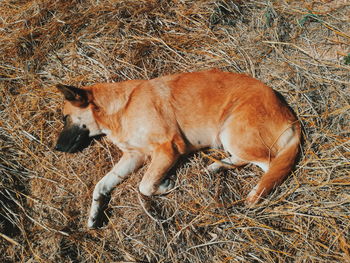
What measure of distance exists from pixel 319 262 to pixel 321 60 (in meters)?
2.61

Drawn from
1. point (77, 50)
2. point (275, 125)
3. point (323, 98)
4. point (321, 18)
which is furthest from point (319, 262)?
point (77, 50)

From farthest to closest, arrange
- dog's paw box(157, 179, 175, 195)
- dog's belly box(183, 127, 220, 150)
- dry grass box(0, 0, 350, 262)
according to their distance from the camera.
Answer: dog's belly box(183, 127, 220, 150)
dog's paw box(157, 179, 175, 195)
dry grass box(0, 0, 350, 262)

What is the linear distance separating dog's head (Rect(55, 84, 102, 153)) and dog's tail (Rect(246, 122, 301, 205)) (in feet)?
6.43

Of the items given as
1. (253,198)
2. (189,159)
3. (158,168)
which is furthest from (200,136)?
(253,198)

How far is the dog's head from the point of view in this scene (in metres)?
3.65

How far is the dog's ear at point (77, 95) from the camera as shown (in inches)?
136

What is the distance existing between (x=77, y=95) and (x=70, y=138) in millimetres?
Answer: 544

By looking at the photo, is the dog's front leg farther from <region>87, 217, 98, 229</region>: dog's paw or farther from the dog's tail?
the dog's tail

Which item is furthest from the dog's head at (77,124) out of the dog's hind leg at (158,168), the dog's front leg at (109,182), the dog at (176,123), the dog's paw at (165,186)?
the dog's paw at (165,186)

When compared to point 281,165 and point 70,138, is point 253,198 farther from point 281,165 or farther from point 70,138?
point 70,138

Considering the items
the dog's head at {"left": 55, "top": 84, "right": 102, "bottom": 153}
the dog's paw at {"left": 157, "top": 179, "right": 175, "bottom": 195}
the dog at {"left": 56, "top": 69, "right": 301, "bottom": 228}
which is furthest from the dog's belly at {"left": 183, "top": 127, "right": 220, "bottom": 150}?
the dog's head at {"left": 55, "top": 84, "right": 102, "bottom": 153}

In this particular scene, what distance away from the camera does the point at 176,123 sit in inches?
144

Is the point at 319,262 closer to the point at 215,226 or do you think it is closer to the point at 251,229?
the point at 251,229

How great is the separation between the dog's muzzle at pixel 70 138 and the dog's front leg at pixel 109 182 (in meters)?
0.54
